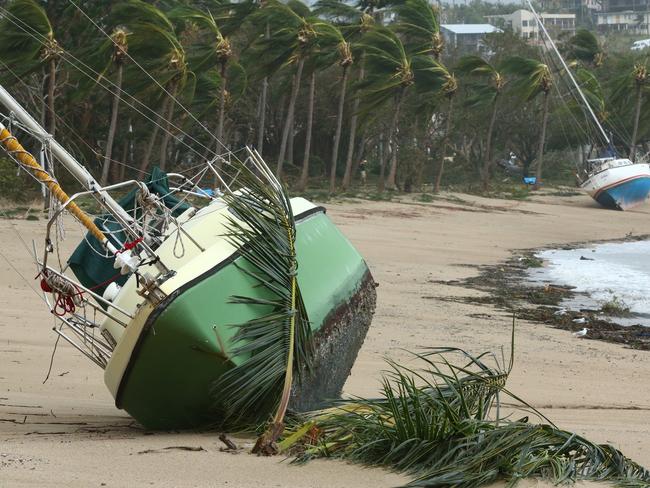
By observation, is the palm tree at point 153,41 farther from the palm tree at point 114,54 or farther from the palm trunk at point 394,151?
the palm trunk at point 394,151

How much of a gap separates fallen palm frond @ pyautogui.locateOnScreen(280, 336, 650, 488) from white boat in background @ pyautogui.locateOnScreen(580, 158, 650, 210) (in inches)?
1351

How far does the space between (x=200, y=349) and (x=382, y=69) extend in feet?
103

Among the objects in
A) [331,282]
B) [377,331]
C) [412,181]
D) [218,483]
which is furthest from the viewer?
[412,181]

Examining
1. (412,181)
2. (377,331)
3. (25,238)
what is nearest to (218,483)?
(377,331)

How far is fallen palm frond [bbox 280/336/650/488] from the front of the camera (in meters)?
5.44

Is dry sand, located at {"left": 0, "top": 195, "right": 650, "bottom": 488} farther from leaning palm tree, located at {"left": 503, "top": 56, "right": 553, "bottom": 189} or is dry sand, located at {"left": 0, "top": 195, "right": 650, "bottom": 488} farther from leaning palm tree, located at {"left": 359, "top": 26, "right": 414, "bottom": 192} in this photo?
leaning palm tree, located at {"left": 503, "top": 56, "right": 553, "bottom": 189}

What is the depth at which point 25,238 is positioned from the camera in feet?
59.2

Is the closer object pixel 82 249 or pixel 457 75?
pixel 82 249

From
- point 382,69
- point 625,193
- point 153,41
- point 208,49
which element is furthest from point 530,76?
point 153,41

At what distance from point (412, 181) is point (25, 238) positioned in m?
22.3

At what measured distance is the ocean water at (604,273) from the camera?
58.5 feet

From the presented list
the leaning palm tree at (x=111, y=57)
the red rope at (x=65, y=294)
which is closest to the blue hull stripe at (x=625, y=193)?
the leaning palm tree at (x=111, y=57)

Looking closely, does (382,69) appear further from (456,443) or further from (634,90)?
(456,443)

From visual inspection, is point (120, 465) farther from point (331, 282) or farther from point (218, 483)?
point (331, 282)
